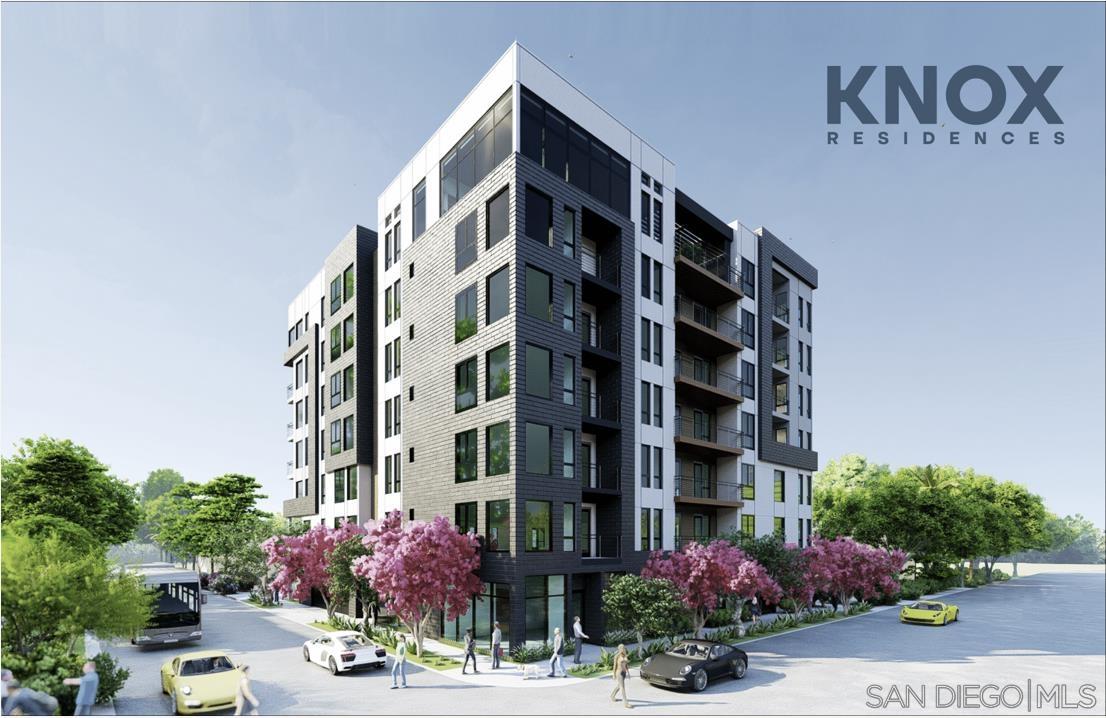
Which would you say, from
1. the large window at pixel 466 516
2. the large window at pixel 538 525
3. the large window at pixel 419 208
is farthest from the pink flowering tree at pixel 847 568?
the large window at pixel 419 208

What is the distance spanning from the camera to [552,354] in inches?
1240

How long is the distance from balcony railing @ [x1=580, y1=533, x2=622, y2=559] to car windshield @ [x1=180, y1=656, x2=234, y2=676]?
1598 cm

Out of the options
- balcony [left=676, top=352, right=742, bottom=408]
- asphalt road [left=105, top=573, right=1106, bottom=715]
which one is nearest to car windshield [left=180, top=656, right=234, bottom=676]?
asphalt road [left=105, top=573, right=1106, bottom=715]

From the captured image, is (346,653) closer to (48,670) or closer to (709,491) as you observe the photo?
(48,670)

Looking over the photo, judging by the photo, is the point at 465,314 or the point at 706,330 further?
the point at 706,330

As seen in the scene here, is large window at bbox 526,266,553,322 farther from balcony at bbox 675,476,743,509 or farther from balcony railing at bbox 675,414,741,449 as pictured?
balcony railing at bbox 675,414,741,449

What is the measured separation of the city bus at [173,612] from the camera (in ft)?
101

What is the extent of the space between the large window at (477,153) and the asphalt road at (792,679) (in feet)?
68.0

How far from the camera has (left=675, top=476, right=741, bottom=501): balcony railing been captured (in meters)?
42.9

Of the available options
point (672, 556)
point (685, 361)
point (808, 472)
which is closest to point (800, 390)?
point (808, 472)

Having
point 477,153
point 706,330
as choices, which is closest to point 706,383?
point 706,330

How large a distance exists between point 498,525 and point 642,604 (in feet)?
21.1

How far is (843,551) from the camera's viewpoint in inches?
1688

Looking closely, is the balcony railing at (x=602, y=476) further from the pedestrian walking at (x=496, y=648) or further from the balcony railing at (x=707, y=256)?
the balcony railing at (x=707, y=256)
